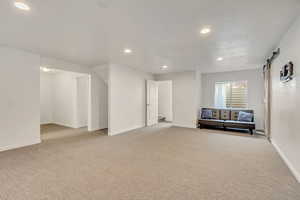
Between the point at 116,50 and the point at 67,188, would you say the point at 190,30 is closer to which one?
the point at 116,50

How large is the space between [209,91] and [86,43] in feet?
18.7

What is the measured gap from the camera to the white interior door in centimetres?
671

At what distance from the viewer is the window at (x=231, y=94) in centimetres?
618

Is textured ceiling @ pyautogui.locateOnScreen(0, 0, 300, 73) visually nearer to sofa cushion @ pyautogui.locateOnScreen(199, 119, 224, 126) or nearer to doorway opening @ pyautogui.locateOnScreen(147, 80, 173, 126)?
sofa cushion @ pyautogui.locateOnScreen(199, 119, 224, 126)

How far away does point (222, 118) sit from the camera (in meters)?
6.08

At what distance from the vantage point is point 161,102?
8.92m

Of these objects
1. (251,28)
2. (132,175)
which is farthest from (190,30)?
(132,175)

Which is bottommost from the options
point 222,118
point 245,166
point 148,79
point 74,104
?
point 245,166

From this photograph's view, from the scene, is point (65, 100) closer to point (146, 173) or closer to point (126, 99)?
point (126, 99)

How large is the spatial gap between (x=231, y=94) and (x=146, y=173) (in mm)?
5767

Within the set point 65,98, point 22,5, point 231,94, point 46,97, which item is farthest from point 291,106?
point 46,97

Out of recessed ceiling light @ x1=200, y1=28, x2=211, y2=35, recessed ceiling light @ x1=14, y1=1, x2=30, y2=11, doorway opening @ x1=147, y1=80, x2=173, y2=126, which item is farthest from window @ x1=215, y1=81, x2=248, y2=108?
recessed ceiling light @ x1=14, y1=1, x2=30, y2=11

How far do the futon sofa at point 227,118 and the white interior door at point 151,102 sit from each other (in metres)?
2.17

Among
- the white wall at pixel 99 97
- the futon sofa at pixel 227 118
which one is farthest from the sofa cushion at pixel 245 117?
the white wall at pixel 99 97
